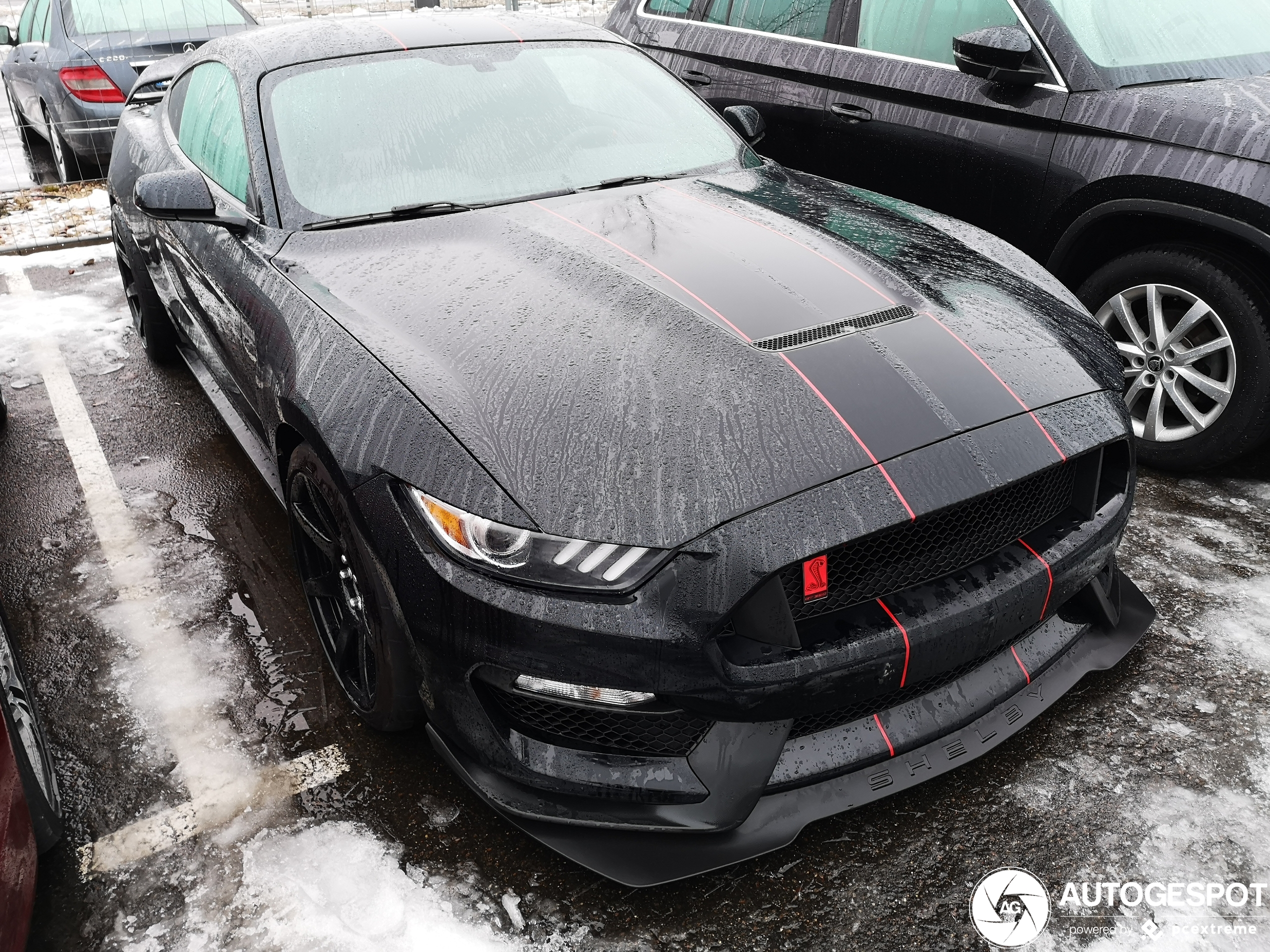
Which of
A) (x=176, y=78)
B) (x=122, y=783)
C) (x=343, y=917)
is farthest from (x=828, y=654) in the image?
(x=176, y=78)

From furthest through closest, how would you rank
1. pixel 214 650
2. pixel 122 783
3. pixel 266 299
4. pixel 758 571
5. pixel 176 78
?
1. pixel 176 78
2. pixel 214 650
3. pixel 266 299
4. pixel 122 783
5. pixel 758 571

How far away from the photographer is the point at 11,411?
4.18 meters

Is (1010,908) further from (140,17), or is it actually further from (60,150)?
(60,150)

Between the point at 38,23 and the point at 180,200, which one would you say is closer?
the point at 180,200

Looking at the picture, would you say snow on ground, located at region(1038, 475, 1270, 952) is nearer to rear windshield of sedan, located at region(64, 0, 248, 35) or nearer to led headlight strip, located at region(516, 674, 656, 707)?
led headlight strip, located at region(516, 674, 656, 707)

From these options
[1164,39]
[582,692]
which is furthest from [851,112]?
[582,692]

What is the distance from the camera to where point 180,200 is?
2750 mm

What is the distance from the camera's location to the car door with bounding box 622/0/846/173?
428 centimetres

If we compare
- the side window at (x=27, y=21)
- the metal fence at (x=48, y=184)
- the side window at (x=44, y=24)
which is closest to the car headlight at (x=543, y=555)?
the metal fence at (x=48, y=184)

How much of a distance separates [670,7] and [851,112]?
148cm

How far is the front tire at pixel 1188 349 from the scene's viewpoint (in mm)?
3193

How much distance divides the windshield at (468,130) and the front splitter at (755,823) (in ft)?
5.14

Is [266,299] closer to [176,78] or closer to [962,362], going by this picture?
[962,362]

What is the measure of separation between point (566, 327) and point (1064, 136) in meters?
2.31
